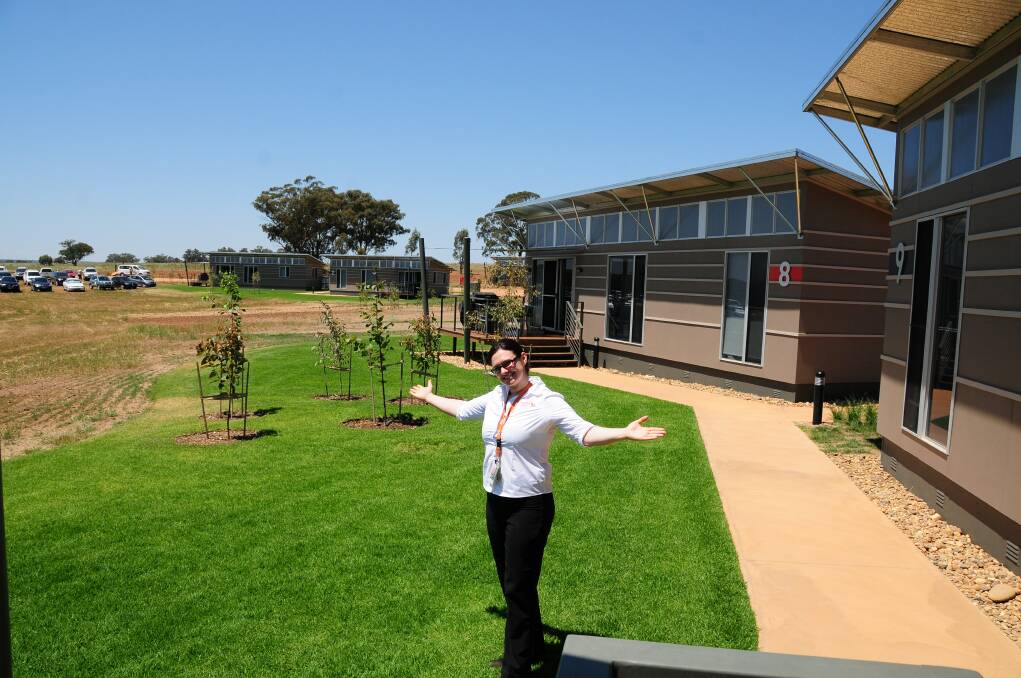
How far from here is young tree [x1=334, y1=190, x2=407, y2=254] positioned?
78.1m

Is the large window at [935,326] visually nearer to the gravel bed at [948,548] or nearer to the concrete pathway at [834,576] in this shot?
the gravel bed at [948,548]

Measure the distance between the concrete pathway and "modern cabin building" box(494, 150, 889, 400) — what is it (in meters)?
4.46

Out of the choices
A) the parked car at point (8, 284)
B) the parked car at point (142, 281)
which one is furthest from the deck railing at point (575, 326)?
the parked car at point (142, 281)

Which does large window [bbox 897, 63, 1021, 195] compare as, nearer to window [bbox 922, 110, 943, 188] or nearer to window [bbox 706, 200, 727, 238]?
window [bbox 922, 110, 943, 188]

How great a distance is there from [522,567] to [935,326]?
5.50m

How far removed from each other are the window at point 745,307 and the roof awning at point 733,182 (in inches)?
54.5

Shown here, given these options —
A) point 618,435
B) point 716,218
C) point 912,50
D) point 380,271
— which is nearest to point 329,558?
point 618,435

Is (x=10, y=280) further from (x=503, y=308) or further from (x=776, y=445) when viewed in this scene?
(x=776, y=445)

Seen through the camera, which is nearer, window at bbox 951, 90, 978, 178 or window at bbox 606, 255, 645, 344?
window at bbox 951, 90, 978, 178

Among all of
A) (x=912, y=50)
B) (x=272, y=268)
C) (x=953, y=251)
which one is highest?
(x=912, y=50)

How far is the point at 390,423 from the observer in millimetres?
10562

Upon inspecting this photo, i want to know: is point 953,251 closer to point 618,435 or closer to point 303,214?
point 618,435

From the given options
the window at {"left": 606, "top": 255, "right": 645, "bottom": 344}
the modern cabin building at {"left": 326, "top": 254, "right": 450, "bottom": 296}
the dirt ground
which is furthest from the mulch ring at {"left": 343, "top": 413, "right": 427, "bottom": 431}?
the modern cabin building at {"left": 326, "top": 254, "right": 450, "bottom": 296}

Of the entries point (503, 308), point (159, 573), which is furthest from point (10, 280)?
point (159, 573)
